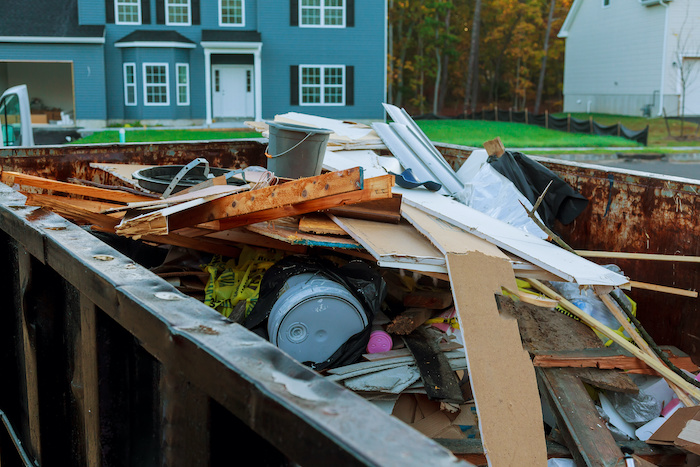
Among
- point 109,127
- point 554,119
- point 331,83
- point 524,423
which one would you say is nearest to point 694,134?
point 554,119

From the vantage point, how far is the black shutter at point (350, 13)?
27.2 metres

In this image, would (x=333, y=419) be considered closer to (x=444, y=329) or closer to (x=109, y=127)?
(x=444, y=329)

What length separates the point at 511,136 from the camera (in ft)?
80.0

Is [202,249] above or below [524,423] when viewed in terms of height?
above

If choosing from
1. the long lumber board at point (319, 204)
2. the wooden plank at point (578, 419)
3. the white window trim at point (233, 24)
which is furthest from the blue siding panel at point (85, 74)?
the wooden plank at point (578, 419)

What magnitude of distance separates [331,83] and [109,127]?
8888 millimetres

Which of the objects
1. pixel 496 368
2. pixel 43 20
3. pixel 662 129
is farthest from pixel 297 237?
pixel 43 20

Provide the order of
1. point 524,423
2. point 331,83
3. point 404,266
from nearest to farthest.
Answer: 1. point 524,423
2. point 404,266
3. point 331,83

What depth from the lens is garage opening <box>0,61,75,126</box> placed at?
31.9 metres

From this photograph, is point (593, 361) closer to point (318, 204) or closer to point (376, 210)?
point (376, 210)

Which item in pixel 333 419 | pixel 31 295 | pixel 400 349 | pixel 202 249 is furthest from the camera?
pixel 202 249

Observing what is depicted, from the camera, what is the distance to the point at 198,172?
209 inches

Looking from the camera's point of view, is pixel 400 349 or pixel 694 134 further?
pixel 694 134

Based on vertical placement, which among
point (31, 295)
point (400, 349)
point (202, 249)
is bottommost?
point (400, 349)
